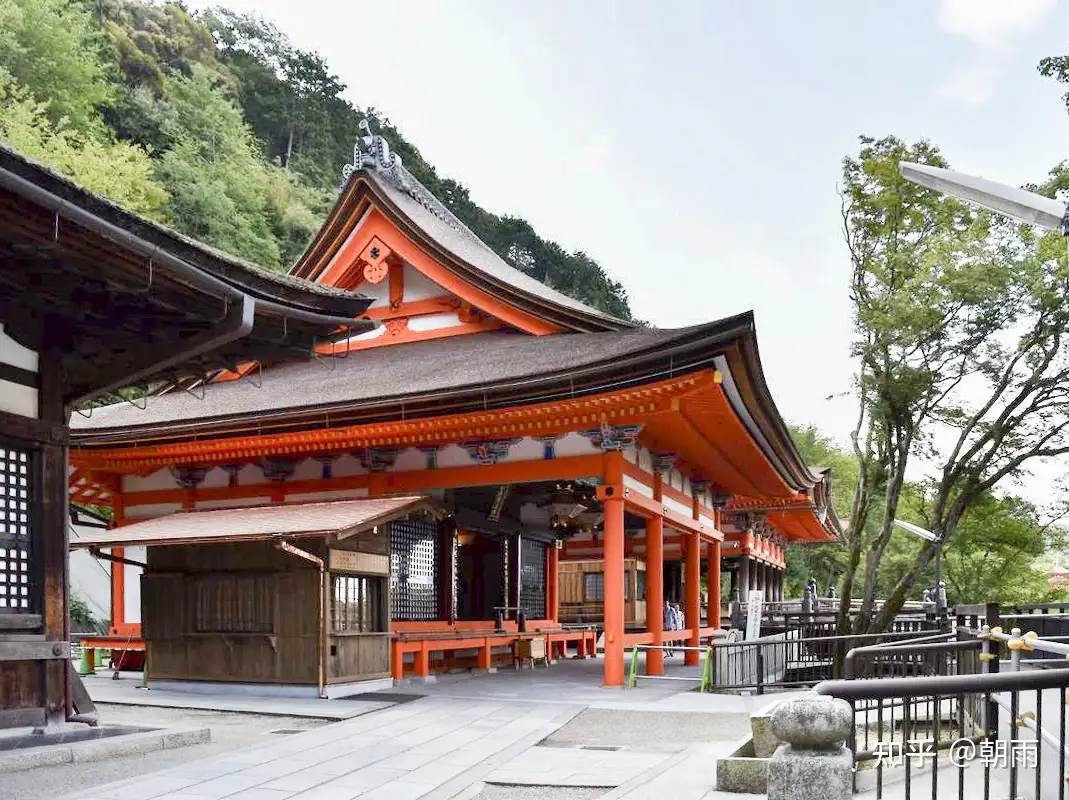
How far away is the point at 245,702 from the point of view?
13.5 m

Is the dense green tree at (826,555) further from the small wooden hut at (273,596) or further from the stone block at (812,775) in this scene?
the stone block at (812,775)

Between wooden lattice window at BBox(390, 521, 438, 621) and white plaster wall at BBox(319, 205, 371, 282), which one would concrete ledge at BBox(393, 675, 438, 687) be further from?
white plaster wall at BBox(319, 205, 371, 282)

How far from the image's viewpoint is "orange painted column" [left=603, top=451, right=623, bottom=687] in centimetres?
1538

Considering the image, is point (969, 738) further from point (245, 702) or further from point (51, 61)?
point (51, 61)

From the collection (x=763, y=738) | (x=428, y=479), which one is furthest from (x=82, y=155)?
(x=763, y=738)

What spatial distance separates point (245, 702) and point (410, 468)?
498 centimetres

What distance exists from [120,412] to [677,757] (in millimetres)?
14312

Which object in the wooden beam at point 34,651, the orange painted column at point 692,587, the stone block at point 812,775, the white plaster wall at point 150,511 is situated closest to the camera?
the stone block at point 812,775

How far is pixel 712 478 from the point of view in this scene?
75.3 ft

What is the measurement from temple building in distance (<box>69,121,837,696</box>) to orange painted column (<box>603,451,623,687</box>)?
0.03 metres

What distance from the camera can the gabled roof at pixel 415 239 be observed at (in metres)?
18.5

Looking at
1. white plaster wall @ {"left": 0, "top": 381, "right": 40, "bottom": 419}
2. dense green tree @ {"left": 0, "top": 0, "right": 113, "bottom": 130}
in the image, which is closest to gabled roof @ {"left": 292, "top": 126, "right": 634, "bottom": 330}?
white plaster wall @ {"left": 0, "top": 381, "right": 40, "bottom": 419}

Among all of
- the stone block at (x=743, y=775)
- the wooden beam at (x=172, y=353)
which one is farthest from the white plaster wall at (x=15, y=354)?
the stone block at (x=743, y=775)

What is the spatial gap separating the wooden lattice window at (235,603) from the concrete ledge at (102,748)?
4154 millimetres
